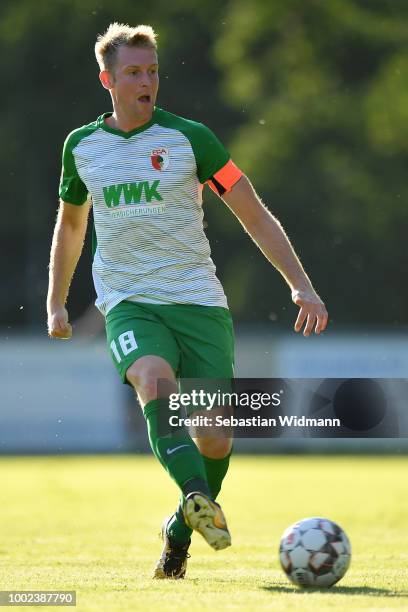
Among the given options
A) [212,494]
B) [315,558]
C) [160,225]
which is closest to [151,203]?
[160,225]

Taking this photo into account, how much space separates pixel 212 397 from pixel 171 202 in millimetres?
866

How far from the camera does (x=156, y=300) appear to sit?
635 cm

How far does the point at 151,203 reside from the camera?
6297 millimetres

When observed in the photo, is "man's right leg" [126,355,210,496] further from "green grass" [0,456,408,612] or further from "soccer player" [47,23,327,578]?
"green grass" [0,456,408,612]

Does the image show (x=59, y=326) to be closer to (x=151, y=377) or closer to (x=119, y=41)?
(x=151, y=377)

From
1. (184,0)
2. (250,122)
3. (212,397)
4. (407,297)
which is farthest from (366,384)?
(184,0)

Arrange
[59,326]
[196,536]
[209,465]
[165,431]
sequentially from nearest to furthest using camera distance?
[165,431] < [209,465] < [59,326] < [196,536]

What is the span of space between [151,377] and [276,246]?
0.82 m

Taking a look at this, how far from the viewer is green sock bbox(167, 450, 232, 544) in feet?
20.7

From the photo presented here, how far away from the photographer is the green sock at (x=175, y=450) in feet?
18.7

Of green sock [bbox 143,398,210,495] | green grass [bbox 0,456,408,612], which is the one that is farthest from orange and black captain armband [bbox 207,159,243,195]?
green grass [bbox 0,456,408,612]

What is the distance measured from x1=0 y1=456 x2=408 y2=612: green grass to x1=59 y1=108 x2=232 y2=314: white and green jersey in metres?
1.27

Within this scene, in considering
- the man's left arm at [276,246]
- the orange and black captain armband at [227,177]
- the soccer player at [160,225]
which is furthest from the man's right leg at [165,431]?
the orange and black captain armband at [227,177]

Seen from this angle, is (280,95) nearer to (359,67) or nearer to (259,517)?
(359,67)
